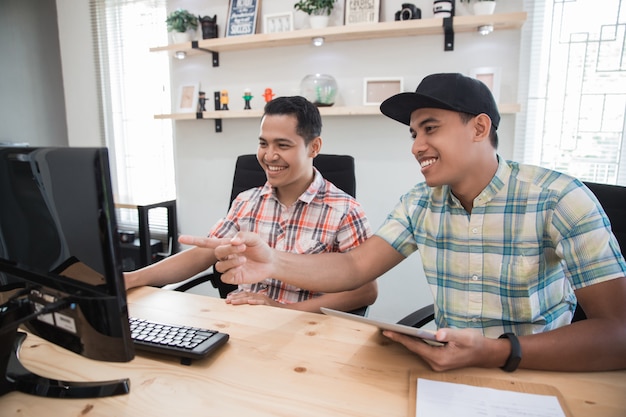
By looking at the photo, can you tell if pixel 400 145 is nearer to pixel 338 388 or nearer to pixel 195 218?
pixel 195 218

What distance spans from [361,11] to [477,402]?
219 centimetres

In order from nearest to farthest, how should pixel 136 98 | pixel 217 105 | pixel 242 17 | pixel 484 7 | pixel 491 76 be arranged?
pixel 484 7
pixel 491 76
pixel 242 17
pixel 217 105
pixel 136 98

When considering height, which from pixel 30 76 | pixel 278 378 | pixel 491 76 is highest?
pixel 30 76

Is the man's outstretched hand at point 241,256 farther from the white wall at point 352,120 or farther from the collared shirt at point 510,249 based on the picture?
the white wall at point 352,120

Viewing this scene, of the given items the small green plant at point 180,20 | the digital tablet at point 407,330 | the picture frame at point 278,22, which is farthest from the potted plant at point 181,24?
the digital tablet at point 407,330

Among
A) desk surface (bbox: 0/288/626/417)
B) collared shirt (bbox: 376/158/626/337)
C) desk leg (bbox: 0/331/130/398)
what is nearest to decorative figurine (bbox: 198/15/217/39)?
collared shirt (bbox: 376/158/626/337)

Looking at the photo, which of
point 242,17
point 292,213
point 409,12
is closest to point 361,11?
point 409,12

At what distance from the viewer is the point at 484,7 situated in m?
2.06

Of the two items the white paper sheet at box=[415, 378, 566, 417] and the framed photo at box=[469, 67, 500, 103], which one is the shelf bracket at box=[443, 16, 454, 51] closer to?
the framed photo at box=[469, 67, 500, 103]

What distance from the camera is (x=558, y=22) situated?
2.19 meters

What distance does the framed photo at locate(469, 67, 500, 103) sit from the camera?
86.0 inches

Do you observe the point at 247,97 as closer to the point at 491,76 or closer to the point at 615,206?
the point at 491,76

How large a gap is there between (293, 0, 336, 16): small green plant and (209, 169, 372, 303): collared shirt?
118 cm

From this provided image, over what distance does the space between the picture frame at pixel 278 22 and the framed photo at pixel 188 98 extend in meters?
0.65
